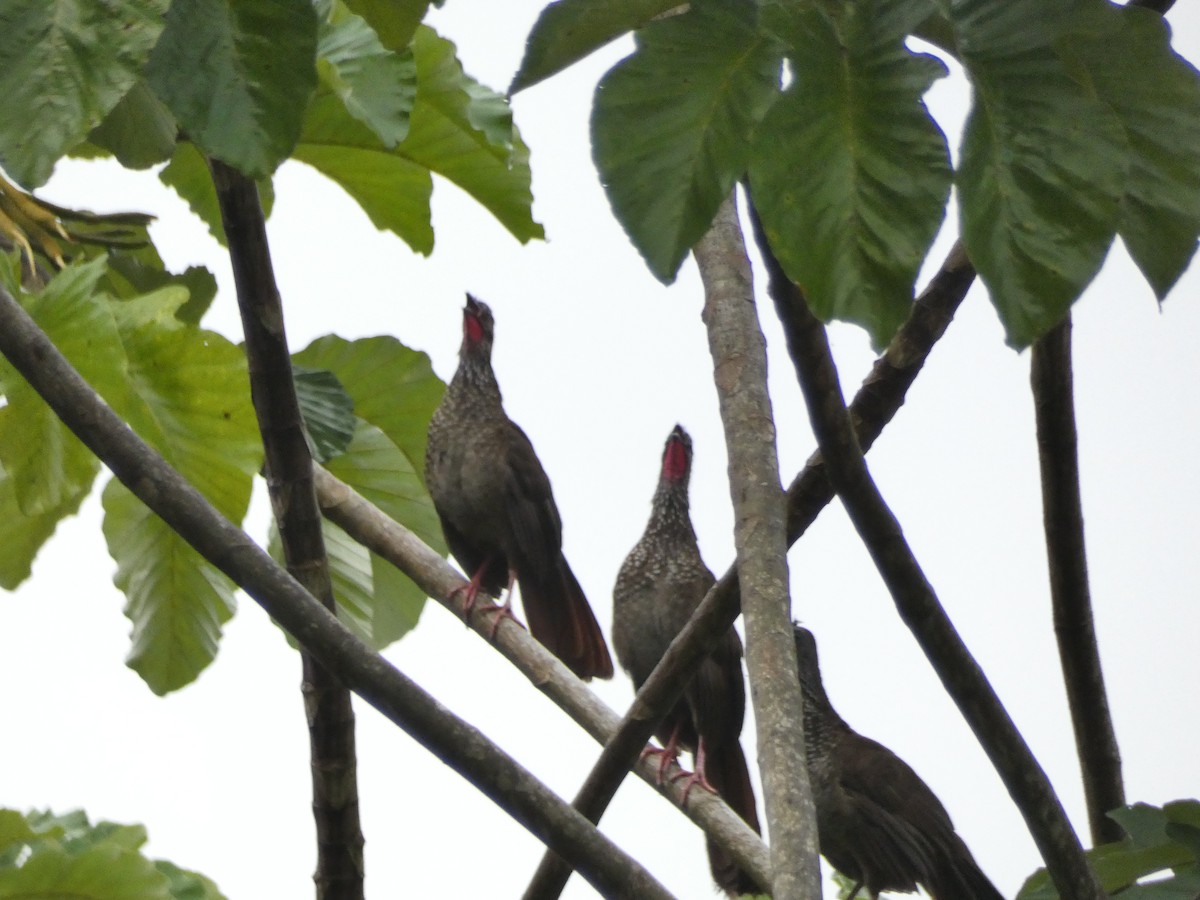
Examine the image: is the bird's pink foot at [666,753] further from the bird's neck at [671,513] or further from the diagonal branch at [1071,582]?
the diagonal branch at [1071,582]

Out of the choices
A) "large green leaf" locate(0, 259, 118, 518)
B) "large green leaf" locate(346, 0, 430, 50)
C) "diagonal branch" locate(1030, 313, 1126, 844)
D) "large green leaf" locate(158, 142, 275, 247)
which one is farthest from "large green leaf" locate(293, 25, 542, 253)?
"large green leaf" locate(346, 0, 430, 50)

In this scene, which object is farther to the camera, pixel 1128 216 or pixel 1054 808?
pixel 1054 808

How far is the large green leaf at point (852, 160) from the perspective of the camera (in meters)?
0.94

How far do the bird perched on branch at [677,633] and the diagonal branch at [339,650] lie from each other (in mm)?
2484

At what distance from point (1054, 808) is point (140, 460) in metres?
1.14

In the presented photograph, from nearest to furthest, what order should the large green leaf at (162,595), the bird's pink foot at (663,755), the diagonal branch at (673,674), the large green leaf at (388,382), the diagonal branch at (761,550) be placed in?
the diagonal branch at (761,550), the diagonal branch at (673,674), the large green leaf at (162,595), the large green leaf at (388,382), the bird's pink foot at (663,755)

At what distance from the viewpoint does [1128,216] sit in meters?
0.96

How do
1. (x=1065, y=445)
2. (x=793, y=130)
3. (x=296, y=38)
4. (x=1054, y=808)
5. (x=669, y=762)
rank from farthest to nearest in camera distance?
(x=669, y=762), (x=1065, y=445), (x=1054, y=808), (x=296, y=38), (x=793, y=130)

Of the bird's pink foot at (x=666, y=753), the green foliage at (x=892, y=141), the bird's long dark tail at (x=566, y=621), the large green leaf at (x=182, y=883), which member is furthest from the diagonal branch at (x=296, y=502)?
the bird's long dark tail at (x=566, y=621)

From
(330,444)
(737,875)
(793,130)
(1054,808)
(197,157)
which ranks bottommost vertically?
(1054,808)

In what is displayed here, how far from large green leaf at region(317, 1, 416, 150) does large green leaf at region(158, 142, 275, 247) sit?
867mm

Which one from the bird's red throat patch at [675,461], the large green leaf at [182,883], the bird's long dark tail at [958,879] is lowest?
the large green leaf at [182,883]

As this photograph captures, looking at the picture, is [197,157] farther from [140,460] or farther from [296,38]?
[296,38]

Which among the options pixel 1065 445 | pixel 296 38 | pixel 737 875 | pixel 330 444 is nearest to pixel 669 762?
pixel 737 875
